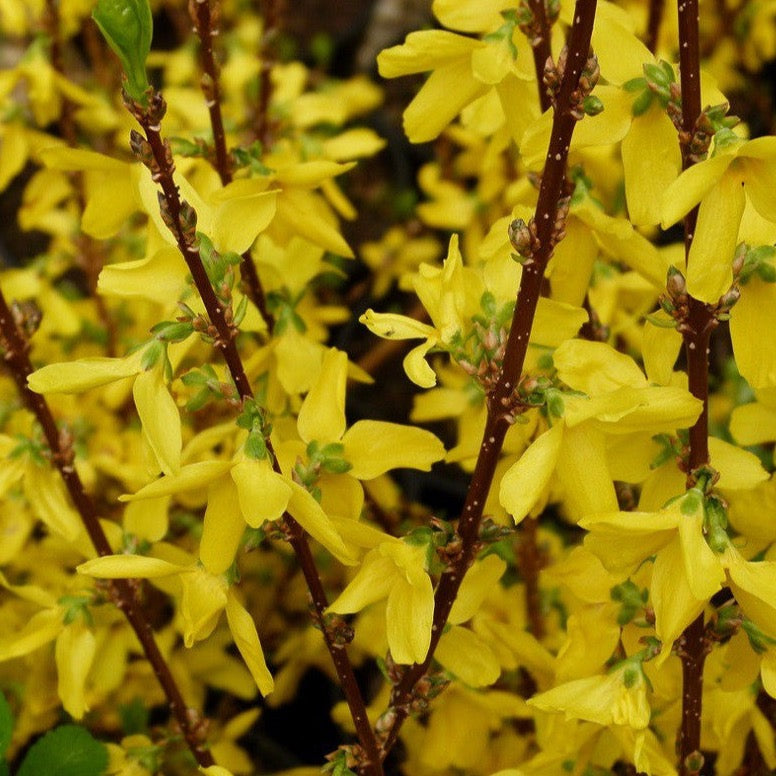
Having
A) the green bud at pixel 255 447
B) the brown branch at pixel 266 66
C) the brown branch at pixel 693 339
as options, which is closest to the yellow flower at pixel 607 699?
the brown branch at pixel 693 339

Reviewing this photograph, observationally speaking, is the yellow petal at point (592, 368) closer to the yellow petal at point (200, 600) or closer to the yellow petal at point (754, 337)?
→ the yellow petal at point (754, 337)

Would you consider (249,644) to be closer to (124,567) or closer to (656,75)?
(124,567)

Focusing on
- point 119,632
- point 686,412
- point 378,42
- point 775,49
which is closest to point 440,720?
point 119,632

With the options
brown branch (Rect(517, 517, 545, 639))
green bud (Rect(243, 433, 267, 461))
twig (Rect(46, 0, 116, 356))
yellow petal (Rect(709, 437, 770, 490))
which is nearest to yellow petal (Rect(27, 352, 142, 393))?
green bud (Rect(243, 433, 267, 461))

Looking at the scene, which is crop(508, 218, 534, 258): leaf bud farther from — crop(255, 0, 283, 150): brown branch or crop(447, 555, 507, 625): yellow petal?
crop(255, 0, 283, 150): brown branch

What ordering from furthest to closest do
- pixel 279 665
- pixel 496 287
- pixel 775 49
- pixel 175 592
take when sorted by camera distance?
1. pixel 775 49
2. pixel 279 665
3. pixel 175 592
4. pixel 496 287

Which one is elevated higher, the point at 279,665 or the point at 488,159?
the point at 488,159

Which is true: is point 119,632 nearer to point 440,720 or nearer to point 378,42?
point 440,720
